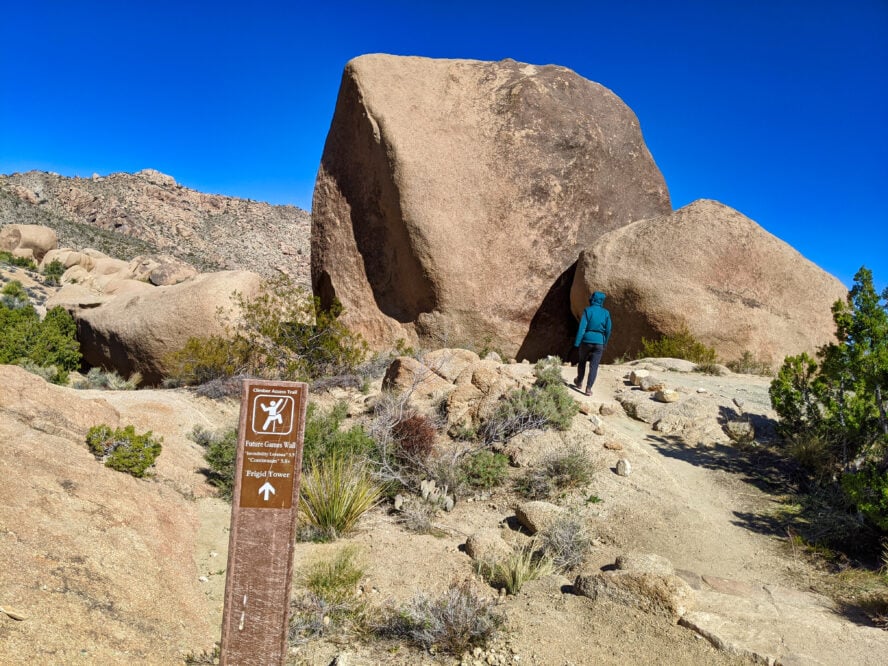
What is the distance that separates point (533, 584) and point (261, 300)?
8.38m

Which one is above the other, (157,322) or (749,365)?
(749,365)

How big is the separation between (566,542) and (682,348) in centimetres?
739

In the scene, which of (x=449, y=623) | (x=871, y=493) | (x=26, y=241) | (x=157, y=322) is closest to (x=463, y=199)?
(x=157, y=322)

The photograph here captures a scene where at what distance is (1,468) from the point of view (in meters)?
4.51

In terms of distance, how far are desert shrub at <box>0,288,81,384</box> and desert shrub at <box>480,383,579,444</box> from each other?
25.6 feet

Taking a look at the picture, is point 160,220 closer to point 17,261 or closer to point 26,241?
point 26,241

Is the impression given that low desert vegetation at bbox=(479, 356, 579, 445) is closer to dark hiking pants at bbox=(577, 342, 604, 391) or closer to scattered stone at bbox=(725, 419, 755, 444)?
dark hiking pants at bbox=(577, 342, 604, 391)

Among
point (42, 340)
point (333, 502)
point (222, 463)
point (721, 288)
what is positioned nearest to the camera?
point (333, 502)

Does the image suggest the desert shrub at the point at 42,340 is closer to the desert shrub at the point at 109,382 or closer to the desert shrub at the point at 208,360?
the desert shrub at the point at 109,382

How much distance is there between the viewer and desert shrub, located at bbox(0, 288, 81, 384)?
11.6 metres

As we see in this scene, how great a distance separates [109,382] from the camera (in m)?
11.3

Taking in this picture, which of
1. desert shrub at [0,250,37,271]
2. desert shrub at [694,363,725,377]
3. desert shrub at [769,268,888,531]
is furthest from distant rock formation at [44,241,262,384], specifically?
desert shrub at [0,250,37,271]

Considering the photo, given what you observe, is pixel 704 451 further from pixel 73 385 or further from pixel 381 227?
pixel 73 385

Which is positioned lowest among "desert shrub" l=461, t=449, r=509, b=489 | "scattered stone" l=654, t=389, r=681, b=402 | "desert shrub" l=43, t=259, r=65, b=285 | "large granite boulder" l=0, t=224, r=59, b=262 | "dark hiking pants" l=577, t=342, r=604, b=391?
"desert shrub" l=461, t=449, r=509, b=489
